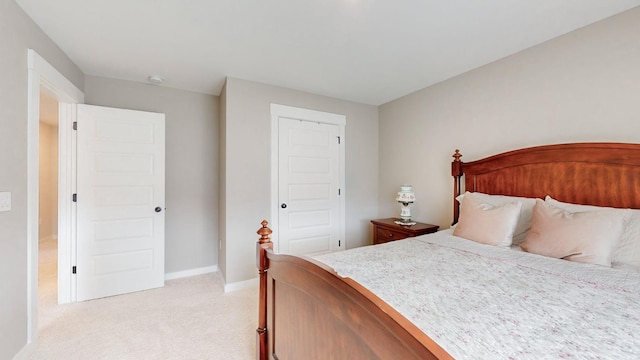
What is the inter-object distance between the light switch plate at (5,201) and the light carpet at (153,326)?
3.54 ft

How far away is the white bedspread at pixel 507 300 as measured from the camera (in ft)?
2.58

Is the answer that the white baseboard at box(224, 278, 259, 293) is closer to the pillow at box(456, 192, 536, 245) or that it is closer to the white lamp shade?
the white lamp shade

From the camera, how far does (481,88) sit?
265cm

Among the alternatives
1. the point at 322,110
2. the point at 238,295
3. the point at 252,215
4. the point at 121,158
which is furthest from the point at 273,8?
the point at 238,295

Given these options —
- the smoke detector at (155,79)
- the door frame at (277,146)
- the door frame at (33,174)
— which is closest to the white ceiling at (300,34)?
the smoke detector at (155,79)

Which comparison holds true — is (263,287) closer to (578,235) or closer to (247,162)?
(247,162)

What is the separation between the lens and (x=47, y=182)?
493 centimetres

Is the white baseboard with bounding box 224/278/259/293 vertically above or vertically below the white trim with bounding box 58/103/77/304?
below

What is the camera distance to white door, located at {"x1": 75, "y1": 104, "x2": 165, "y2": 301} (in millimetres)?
2635

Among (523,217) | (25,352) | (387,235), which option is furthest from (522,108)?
(25,352)

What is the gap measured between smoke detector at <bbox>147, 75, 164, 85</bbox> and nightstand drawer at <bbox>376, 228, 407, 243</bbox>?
123 inches

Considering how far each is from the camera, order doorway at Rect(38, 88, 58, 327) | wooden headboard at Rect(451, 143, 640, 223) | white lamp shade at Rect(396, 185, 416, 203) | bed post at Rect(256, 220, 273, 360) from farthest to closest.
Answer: doorway at Rect(38, 88, 58, 327) < white lamp shade at Rect(396, 185, 416, 203) < wooden headboard at Rect(451, 143, 640, 223) < bed post at Rect(256, 220, 273, 360)

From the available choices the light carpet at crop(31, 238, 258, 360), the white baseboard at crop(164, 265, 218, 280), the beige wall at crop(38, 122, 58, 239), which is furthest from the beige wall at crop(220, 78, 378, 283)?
the beige wall at crop(38, 122, 58, 239)

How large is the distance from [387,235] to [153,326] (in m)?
2.46
